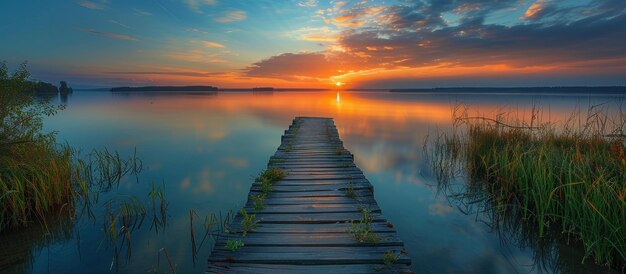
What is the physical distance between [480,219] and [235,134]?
16.7 metres

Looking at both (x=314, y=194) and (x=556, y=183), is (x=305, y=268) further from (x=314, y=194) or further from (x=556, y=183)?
(x=556, y=183)

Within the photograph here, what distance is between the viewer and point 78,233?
6270 mm

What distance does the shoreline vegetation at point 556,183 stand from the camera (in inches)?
182

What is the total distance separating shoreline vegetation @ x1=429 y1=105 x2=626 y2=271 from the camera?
4.62 m

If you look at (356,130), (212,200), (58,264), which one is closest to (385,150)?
(356,130)

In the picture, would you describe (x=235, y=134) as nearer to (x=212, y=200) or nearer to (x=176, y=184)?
(x=176, y=184)

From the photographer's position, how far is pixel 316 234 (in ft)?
14.6

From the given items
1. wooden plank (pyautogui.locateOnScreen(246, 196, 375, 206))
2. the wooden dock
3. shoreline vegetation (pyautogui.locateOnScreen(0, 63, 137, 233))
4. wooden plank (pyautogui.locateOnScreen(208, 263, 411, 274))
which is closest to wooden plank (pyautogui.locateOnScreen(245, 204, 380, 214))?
the wooden dock

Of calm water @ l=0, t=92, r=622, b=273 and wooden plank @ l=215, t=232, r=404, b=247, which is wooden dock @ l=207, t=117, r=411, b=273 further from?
calm water @ l=0, t=92, r=622, b=273

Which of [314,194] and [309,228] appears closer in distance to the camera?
[309,228]

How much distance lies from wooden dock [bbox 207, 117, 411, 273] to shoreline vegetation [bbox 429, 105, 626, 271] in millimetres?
2991

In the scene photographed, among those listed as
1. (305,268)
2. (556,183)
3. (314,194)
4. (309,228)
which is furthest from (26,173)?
(556,183)

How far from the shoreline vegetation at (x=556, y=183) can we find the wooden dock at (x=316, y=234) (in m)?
2.99

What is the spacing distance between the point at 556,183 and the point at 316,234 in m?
5.72
